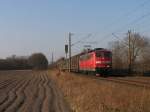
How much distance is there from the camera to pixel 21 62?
184m

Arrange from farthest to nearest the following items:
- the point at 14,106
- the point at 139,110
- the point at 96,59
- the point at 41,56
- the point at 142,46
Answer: the point at 41,56 < the point at 142,46 < the point at 96,59 < the point at 14,106 < the point at 139,110

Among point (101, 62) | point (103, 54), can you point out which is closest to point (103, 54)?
point (103, 54)

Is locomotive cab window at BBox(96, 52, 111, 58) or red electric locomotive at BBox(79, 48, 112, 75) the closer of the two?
red electric locomotive at BBox(79, 48, 112, 75)

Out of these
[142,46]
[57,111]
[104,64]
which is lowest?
[57,111]

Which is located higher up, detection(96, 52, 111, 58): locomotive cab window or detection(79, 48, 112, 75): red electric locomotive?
detection(96, 52, 111, 58): locomotive cab window

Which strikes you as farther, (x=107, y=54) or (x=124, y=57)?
(x=124, y=57)

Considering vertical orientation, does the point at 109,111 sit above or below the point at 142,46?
below

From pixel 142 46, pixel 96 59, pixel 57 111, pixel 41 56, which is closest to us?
pixel 57 111

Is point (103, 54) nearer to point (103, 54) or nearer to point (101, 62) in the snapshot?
point (103, 54)

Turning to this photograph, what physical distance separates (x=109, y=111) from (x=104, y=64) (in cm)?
3406

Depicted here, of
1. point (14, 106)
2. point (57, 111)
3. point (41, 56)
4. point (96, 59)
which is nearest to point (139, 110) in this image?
point (57, 111)

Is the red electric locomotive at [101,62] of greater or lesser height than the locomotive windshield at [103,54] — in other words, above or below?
below

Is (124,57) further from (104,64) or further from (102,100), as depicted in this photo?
(102,100)

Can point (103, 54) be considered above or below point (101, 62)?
above
